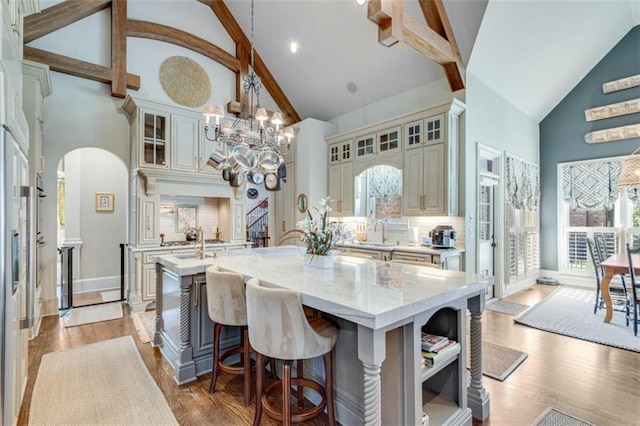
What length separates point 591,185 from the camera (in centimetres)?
598

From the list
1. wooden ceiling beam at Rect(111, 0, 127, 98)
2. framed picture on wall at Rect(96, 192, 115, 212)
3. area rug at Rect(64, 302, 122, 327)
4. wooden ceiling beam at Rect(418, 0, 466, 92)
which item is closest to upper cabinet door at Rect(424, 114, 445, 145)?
wooden ceiling beam at Rect(418, 0, 466, 92)

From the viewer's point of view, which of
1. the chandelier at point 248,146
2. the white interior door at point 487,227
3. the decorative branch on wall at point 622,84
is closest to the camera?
the chandelier at point 248,146

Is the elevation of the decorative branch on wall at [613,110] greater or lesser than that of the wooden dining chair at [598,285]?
greater

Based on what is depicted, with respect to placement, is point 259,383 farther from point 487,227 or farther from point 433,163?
point 487,227

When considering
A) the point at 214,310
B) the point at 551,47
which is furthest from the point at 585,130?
the point at 214,310

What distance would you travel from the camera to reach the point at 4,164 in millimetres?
1607

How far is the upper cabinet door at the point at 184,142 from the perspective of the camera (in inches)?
199

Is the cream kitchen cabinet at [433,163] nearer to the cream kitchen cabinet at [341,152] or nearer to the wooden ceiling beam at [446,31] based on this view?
the wooden ceiling beam at [446,31]

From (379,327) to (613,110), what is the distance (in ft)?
23.4

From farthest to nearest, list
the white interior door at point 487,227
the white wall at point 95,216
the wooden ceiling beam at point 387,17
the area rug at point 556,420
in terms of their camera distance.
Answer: the white wall at point 95,216 → the white interior door at point 487,227 → the wooden ceiling beam at point 387,17 → the area rug at point 556,420

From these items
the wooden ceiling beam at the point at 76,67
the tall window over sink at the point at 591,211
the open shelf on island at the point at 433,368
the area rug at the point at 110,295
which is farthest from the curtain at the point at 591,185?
the area rug at the point at 110,295

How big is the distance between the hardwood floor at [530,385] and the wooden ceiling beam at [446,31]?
353cm

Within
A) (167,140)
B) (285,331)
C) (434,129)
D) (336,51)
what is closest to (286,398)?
(285,331)

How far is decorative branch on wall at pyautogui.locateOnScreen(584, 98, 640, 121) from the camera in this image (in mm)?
5402
